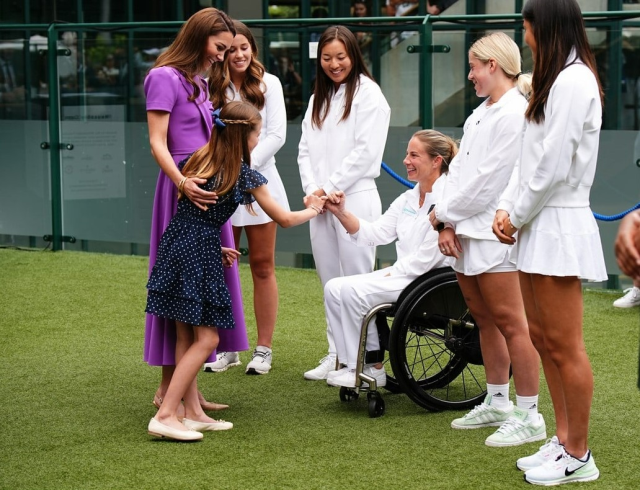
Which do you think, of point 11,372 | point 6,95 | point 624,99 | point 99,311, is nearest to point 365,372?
point 11,372

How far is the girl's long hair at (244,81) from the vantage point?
544 cm

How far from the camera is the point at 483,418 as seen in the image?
180 inches

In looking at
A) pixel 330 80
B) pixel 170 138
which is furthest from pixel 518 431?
pixel 330 80

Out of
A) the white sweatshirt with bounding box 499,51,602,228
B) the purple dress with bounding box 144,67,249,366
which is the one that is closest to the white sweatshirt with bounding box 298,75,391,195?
the purple dress with bounding box 144,67,249,366

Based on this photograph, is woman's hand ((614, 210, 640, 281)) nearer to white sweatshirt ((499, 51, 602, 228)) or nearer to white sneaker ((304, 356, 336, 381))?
white sweatshirt ((499, 51, 602, 228))

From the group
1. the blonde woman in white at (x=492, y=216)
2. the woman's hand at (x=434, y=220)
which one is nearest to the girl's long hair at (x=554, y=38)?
the blonde woman in white at (x=492, y=216)

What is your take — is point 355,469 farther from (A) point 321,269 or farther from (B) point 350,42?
(B) point 350,42

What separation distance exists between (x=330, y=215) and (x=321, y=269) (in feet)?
0.99

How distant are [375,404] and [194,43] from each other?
1.79 m

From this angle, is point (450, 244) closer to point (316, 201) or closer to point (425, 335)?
point (425, 335)

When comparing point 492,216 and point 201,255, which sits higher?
point 492,216

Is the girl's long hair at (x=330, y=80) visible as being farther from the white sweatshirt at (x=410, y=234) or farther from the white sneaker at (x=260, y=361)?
the white sneaker at (x=260, y=361)

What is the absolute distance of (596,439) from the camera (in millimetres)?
4410

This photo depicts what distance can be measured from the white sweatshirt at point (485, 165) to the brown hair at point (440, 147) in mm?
467
